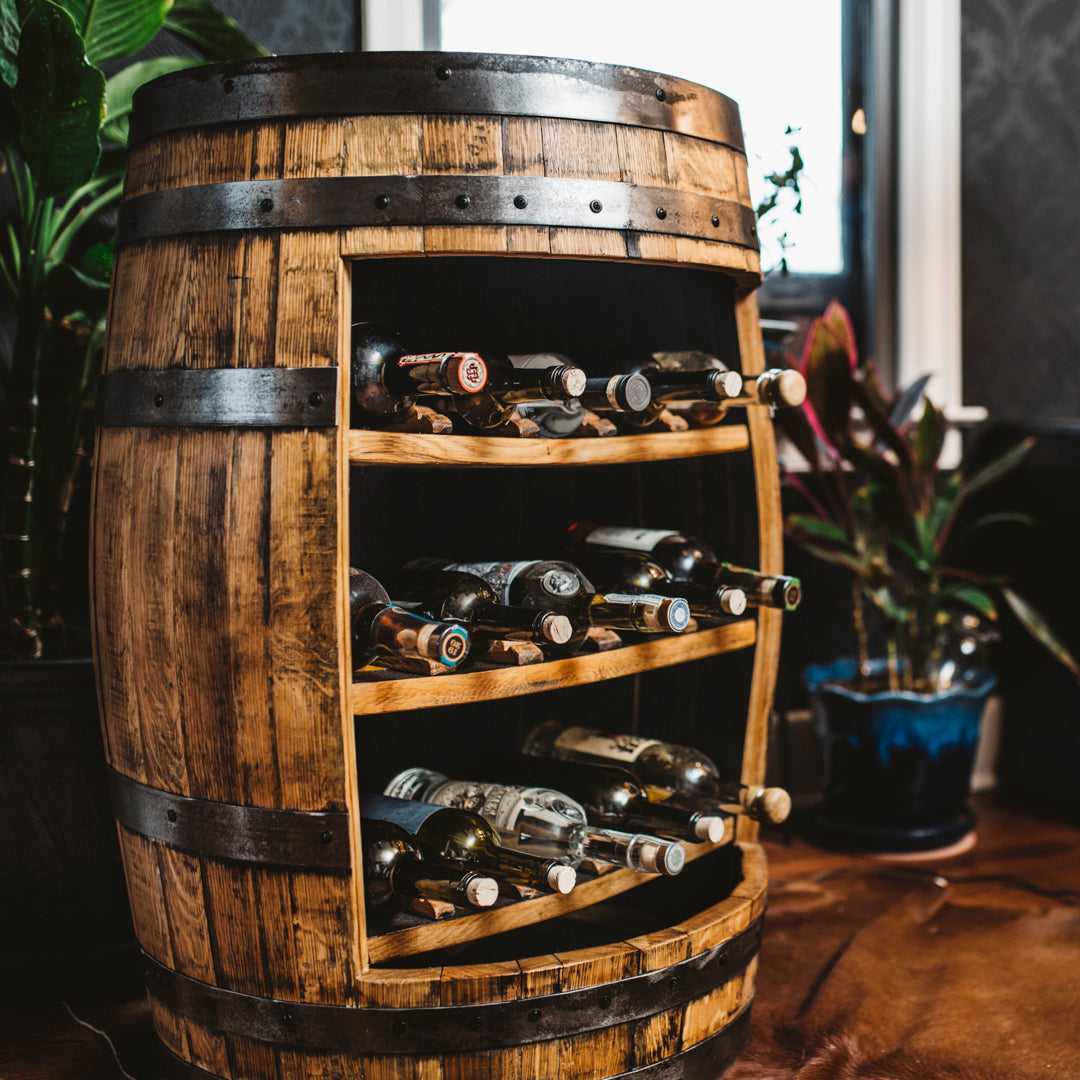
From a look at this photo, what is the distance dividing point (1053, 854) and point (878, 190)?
5.04ft

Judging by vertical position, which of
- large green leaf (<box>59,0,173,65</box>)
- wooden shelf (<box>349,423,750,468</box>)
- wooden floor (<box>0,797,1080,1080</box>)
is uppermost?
large green leaf (<box>59,0,173,65</box>)

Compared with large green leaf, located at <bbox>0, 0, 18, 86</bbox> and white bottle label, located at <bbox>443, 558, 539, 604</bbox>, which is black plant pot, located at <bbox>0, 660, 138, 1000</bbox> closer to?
white bottle label, located at <bbox>443, 558, 539, 604</bbox>

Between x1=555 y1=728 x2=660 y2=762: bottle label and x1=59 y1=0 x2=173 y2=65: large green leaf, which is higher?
x1=59 y1=0 x2=173 y2=65: large green leaf

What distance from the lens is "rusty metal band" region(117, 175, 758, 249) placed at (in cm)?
111

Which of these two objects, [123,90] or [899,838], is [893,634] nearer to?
[899,838]

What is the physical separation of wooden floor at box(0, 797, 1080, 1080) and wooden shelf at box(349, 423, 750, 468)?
32.6 inches

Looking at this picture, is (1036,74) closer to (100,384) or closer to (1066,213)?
(1066,213)

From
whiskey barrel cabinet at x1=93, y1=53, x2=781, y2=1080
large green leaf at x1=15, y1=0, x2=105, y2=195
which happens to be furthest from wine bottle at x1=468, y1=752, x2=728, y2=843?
large green leaf at x1=15, y1=0, x2=105, y2=195

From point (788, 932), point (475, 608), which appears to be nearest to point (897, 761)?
point (788, 932)

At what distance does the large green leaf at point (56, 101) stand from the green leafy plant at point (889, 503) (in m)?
1.28

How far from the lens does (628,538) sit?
1.53 m

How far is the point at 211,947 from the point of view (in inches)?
47.1

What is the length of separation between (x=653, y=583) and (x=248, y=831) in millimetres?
619

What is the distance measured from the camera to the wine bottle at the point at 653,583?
4.54 feet
